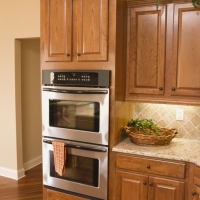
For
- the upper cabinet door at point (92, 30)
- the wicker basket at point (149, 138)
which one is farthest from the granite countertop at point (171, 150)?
the upper cabinet door at point (92, 30)

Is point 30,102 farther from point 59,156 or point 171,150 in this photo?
point 171,150

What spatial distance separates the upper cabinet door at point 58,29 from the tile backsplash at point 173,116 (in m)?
1.01

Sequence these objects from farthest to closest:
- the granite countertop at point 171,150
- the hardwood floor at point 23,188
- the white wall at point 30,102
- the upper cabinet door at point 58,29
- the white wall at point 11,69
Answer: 1. the white wall at point 30,102
2. the white wall at point 11,69
3. the hardwood floor at point 23,188
4. the upper cabinet door at point 58,29
5. the granite countertop at point 171,150

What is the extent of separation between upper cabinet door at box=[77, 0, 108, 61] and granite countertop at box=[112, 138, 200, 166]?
0.86 m

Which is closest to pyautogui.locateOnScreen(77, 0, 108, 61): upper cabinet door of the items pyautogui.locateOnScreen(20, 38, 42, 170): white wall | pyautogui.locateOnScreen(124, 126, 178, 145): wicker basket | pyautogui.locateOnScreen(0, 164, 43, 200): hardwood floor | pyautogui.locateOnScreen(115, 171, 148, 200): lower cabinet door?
pyautogui.locateOnScreen(124, 126, 178, 145): wicker basket

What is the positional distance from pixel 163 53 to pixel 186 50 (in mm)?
208

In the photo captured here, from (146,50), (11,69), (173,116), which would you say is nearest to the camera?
(146,50)

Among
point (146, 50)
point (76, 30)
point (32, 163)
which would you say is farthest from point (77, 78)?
point (32, 163)

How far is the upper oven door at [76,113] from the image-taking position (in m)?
2.44

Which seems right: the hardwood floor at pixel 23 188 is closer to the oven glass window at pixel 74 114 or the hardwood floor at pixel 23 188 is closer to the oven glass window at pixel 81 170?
the oven glass window at pixel 81 170

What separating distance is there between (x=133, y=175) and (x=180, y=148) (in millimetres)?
508

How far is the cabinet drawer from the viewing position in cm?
219

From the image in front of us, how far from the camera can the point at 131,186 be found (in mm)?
2373

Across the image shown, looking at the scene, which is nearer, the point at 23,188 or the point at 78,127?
the point at 78,127
